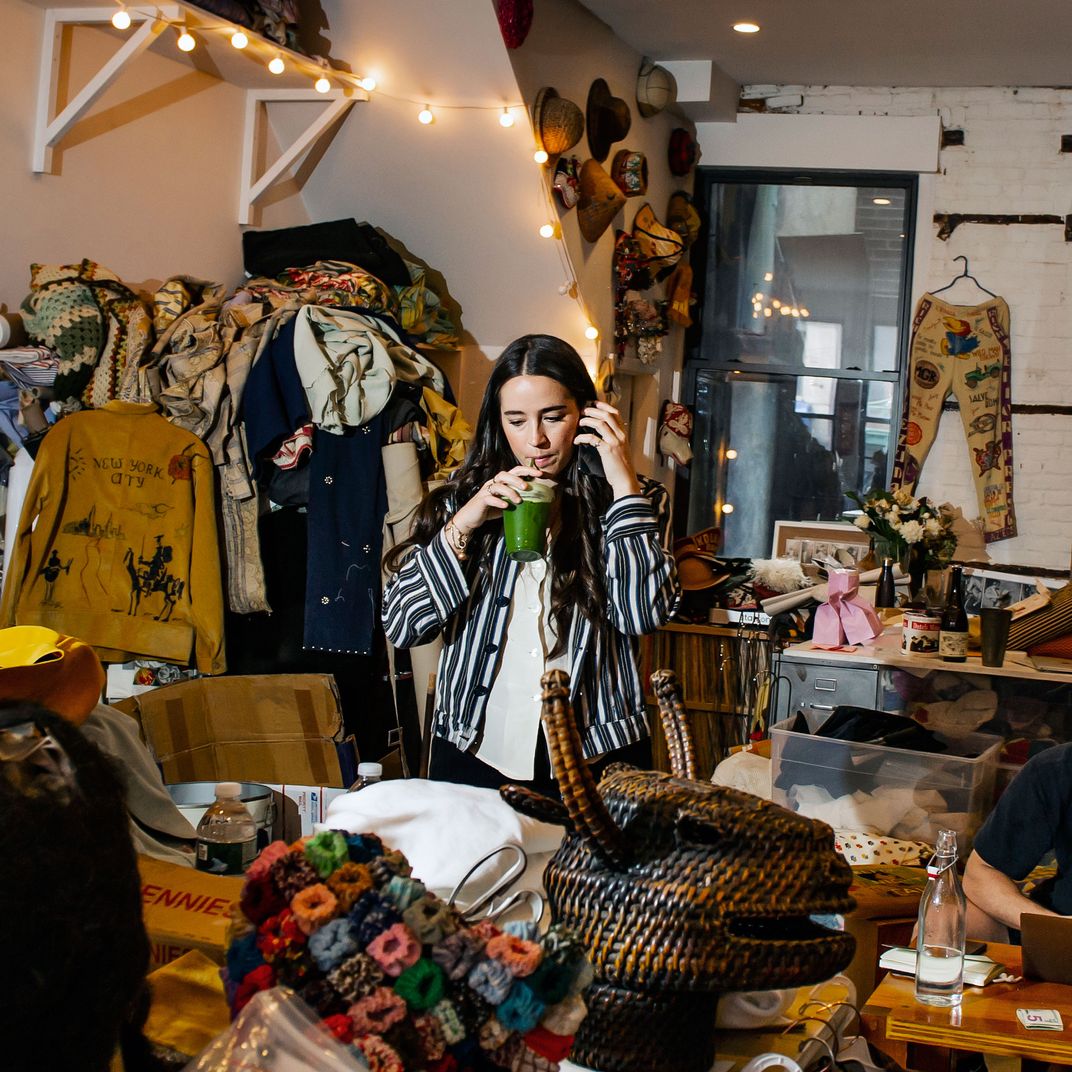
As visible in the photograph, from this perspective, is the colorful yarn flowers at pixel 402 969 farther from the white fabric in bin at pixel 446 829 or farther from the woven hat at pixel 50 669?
the woven hat at pixel 50 669

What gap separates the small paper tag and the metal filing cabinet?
183 centimetres

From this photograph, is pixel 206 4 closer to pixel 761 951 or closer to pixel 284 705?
pixel 284 705

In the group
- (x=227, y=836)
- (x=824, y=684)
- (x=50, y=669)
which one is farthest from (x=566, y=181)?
(x=50, y=669)

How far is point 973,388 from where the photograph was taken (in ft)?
20.1

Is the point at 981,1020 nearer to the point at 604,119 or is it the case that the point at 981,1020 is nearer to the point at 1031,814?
the point at 1031,814

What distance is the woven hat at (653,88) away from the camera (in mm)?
Result: 5586

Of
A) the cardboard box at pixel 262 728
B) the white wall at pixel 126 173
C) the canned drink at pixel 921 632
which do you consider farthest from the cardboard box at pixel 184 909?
the canned drink at pixel 921 632

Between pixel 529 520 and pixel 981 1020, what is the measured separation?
104 cm

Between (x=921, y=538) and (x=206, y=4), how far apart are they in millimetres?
2810

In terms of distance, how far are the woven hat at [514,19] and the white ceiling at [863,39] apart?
1.07m

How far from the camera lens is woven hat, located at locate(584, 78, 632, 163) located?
5039 mm

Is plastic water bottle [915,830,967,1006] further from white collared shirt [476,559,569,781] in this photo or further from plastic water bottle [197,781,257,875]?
plastic water bottle [197,781,257,875]

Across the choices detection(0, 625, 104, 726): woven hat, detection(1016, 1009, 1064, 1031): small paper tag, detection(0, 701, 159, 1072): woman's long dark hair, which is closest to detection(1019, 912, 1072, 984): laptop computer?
detection(1016, 1009, 1064, 1031): small paper tag

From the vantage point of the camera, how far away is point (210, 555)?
3.71 metres
